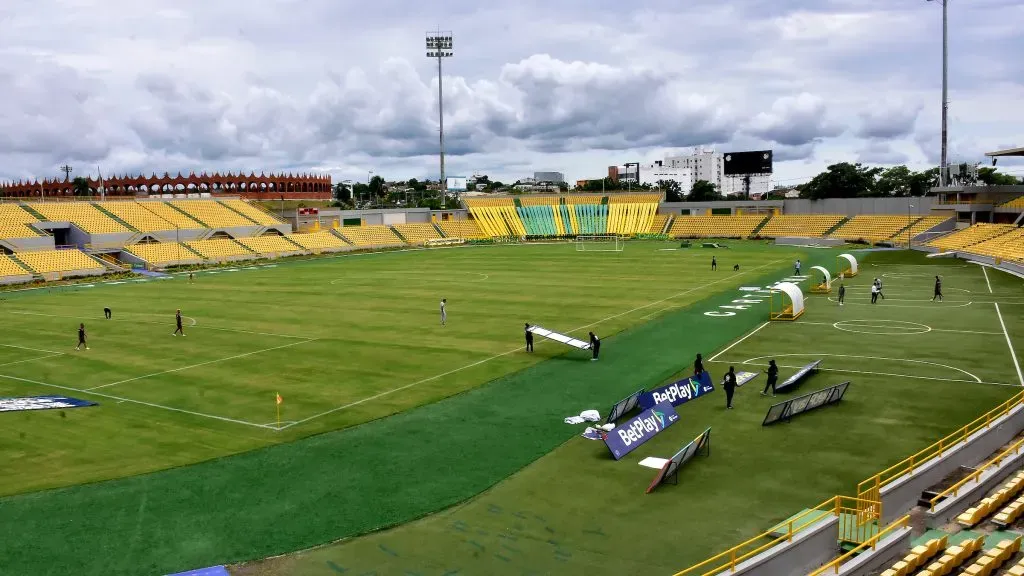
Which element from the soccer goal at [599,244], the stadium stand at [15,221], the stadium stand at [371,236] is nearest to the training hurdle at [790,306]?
the soccer goal at [599,244]

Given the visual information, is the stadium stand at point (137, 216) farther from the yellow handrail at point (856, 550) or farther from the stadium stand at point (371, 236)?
the yellow handrail at point (856, 550)

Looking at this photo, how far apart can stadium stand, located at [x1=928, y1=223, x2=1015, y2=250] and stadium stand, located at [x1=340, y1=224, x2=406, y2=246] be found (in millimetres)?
74147

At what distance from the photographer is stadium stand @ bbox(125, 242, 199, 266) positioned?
87.7 meters

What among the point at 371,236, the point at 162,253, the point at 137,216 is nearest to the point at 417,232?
the point at 371,236

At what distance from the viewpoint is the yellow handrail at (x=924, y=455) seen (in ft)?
56.7

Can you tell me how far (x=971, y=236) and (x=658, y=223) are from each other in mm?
52679

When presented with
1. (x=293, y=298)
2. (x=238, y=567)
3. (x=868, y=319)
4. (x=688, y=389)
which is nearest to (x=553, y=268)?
(x=293, y=298)

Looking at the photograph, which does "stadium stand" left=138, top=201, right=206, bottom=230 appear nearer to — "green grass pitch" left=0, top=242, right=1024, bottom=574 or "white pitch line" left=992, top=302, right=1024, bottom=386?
"green grass pitch" left=0, top=242, right=1024, bottom=574

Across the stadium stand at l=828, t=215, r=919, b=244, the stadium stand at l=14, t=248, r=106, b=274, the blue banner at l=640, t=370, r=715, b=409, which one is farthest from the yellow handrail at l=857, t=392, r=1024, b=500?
the stadium stand at l=828, t=215, r=919, b=244

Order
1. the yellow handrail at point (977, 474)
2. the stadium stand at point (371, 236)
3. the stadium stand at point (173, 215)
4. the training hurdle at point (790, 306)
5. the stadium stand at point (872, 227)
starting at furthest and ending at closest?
1. the stadium stand at point (371, 236)
2. the stadium stand at point (173, 215)
3. the stadium stand at point (872, 227)
4. the training hurdle at point (790, 306)
5. the yellow handrail at point (977, 474)

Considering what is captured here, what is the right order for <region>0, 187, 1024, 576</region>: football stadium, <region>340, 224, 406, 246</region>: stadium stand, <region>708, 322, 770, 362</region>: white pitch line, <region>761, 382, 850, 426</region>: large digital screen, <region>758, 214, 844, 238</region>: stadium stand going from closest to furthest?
<region>0, 187, 1024, 576</region>: football stadium < <region>761, 382, 850, 426</region>: large digital screen < <region>708, 322, 770, 362</region>: white pitch line < <region>758, 214, 844, 238</region>: stadium stand < <region>340, 224, 406, 246</region>: stadium stand

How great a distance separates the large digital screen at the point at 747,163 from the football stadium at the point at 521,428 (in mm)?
72880

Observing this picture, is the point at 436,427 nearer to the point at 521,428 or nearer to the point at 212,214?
the point at 521,428

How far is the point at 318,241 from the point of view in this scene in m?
110
